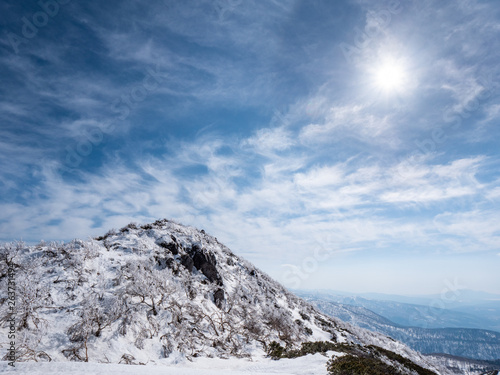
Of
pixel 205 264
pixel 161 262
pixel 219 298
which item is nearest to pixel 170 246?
pixel 161 262

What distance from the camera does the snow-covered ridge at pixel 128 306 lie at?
11.1 metres

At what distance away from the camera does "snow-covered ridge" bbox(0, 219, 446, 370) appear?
11.1 m

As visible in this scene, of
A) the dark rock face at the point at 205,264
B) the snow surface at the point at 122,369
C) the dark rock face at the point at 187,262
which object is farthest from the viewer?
the dark rock face at the point at 205,264

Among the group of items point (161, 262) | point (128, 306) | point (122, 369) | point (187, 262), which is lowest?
point (128, 306)

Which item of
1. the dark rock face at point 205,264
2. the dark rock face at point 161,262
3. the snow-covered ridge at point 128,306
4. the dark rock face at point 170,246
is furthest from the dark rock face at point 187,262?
the dark rock face at point 161,262

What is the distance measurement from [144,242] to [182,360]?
44.1ft

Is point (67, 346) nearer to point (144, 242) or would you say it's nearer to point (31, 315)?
point (31, 315)

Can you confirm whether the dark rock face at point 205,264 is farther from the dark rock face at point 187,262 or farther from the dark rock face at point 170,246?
the dark rock face at point 170,246

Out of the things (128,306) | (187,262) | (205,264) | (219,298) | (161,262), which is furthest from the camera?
(205,264)

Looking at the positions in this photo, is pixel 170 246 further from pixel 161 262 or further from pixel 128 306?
pixel 128 306

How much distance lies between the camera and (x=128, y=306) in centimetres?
1456

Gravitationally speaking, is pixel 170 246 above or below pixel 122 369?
above

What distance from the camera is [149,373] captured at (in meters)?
6.40

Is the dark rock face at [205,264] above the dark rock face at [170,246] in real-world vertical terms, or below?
below
